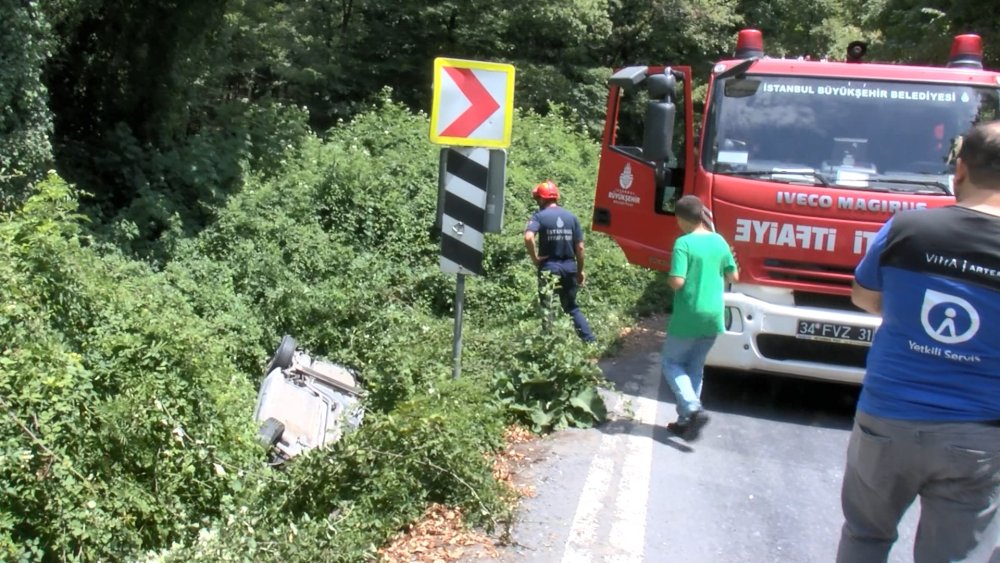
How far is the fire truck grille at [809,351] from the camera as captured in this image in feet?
24.5

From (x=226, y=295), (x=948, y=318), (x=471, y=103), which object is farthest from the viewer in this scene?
(x=226, y=295)

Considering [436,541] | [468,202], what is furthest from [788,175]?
[436,541]

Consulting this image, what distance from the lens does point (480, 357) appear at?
26.3ft

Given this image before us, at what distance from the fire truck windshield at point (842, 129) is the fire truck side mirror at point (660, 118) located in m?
0.32

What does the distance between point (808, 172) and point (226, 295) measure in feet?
17.1

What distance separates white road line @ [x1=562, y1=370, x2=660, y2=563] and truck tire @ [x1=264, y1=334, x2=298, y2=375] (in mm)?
3089

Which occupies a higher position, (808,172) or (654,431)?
(808,172)

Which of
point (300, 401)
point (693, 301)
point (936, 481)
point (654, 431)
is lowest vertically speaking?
point (300, 401)

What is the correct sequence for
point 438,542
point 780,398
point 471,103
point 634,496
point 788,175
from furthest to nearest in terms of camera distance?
point 780,398, point 788,175, point 471,103, point 634,496, point 438,542

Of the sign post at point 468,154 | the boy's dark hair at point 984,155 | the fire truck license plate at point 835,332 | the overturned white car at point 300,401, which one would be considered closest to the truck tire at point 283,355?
the overturned white car at point 300,401

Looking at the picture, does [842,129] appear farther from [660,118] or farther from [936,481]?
[936,481]

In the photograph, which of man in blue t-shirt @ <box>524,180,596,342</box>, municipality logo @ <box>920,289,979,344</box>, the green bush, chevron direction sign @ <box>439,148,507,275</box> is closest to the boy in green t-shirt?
chevron direction sign @ <box>439,148,507,275</box>

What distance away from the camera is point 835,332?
7.30 metres

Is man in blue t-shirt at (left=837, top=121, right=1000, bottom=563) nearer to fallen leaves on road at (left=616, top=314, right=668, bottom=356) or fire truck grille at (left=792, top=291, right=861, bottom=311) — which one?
fire truck grille at (left=792, top=291, right=861, bottom=311)
